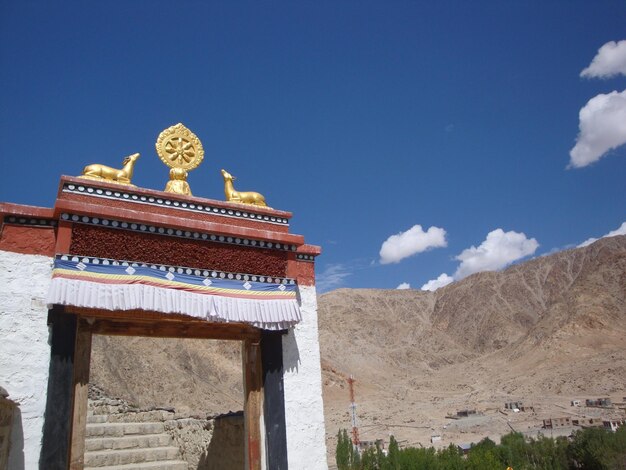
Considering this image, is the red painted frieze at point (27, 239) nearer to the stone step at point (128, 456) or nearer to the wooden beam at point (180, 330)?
the wooden beam at point (180, 330)

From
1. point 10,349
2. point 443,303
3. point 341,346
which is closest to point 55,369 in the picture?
point 10,349

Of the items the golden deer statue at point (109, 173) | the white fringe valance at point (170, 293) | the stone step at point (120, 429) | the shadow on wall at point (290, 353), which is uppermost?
the golden deer statue at point (109, 173)

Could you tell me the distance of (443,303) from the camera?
77062 millimetres

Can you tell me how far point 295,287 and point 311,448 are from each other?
2.12 m

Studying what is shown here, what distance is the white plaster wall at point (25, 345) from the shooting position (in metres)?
5.47

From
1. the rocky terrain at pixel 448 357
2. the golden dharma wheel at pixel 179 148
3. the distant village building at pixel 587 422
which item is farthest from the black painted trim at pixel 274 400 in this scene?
the distant village building at pixel 587 422

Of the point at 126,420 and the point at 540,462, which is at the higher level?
the point at 126,420

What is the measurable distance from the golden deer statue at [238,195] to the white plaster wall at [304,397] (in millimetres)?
1685

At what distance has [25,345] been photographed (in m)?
5.74

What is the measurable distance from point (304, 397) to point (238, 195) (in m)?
3.07

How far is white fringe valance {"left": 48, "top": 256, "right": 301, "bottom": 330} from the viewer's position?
593cm

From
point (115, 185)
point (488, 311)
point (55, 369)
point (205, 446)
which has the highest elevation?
point (488, 311)

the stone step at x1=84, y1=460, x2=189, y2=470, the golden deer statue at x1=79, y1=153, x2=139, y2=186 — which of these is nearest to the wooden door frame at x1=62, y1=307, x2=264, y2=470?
the golden deer statue at x1=79, y1=153, x2=139, y2=186

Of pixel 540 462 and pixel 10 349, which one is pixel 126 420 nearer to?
pixel 10 349
